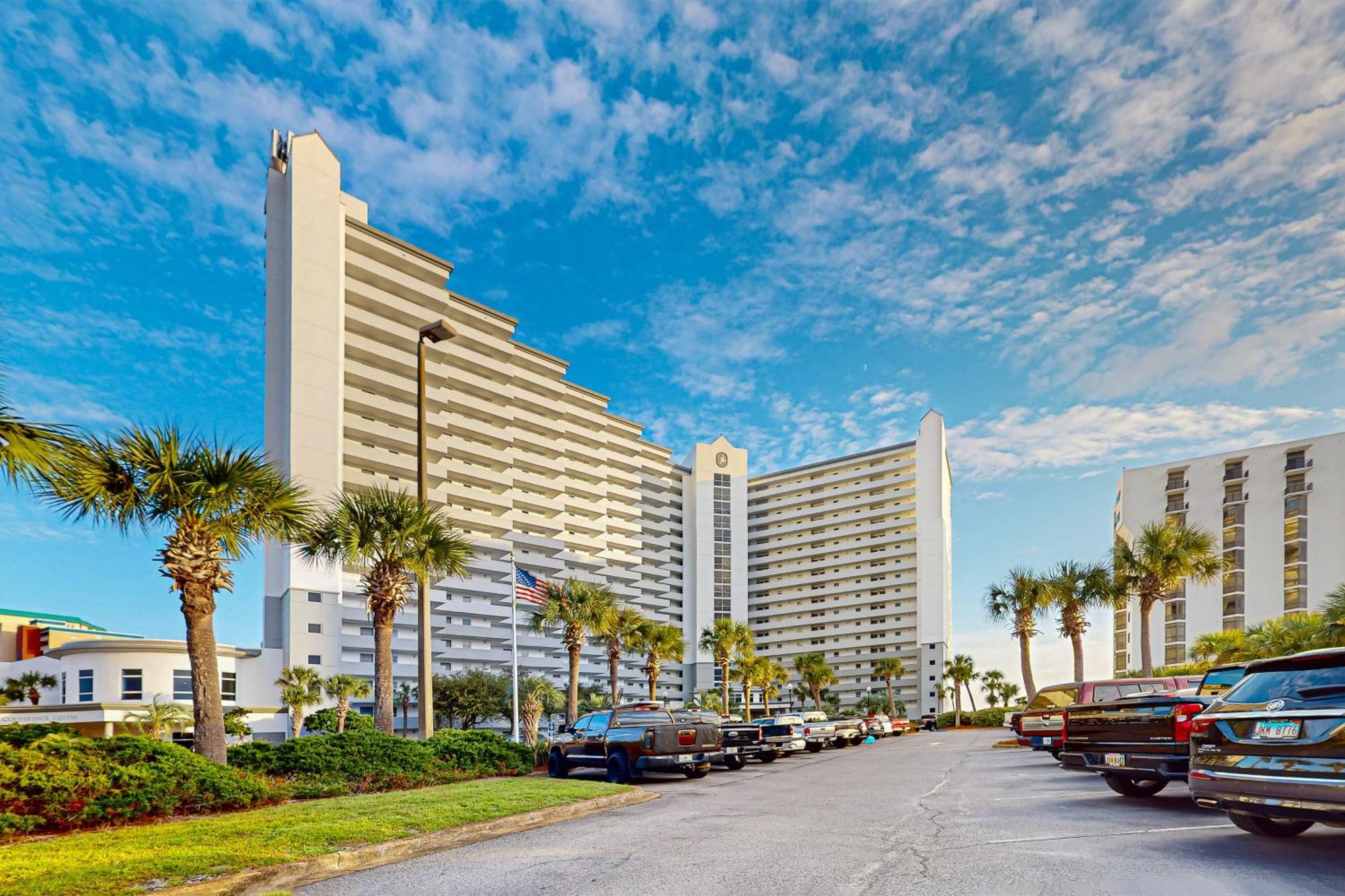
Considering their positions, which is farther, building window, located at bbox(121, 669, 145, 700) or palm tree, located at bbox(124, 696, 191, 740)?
building window, located at bbox(121, 669, 145, 700)

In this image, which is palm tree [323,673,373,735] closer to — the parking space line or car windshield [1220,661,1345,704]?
the parking space line

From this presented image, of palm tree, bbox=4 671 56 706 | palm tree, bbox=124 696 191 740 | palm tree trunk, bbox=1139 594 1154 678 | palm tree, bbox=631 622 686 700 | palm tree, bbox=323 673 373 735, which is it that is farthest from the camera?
palm tree, bbox=323 673 373 735

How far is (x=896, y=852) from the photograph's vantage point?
9.45 m

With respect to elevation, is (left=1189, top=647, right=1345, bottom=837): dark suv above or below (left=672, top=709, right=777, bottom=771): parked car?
above

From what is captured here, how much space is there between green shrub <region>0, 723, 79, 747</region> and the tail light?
50.0 ft

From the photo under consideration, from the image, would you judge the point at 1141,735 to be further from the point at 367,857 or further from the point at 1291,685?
the point at 367,857

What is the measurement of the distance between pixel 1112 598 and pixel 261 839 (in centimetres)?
4706

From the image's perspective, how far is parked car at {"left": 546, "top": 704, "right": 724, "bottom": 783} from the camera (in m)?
19.7

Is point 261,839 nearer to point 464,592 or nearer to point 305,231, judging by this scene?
point 305,231

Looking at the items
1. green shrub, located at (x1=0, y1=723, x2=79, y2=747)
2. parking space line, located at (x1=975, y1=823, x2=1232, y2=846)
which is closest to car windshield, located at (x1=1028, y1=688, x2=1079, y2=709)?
parking space line, located at (x1=975, y1=823, x2=1232, y2=846)

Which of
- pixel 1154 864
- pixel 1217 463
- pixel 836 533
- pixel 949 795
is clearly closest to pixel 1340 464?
pixel 1217 463

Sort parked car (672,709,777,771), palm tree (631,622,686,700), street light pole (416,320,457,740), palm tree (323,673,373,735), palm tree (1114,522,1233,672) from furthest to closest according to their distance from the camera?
palm tree (323,673,373,735), palm tree (631,622,686,700), palm tree (1114,522,1233,672), parked car (672,709,777,771), street light pole (416,320,457,740)

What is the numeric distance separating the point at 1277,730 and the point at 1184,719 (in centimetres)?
385

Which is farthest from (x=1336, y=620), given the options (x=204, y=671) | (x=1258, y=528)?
(x=1258, y=528)
